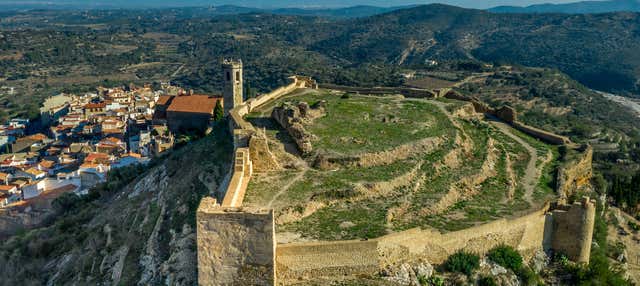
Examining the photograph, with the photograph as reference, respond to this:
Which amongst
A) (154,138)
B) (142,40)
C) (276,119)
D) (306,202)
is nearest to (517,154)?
(276,119)

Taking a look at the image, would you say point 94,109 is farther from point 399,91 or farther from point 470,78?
point 470,78

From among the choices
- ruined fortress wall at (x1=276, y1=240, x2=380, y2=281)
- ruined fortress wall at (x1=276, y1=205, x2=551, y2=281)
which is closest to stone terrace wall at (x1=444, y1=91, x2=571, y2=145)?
ruined fortress wall at (x1=276, y1=205, x2=551, y2=281)

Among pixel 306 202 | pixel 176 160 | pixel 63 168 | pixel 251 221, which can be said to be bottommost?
pixel 63 168

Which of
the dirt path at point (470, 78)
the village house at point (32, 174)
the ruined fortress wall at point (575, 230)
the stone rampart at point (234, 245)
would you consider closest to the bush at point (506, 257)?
the ruined fortress wall at point (575, 230)

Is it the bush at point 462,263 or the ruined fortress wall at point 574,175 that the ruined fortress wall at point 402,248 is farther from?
the ruined fortress wall at point 574,175

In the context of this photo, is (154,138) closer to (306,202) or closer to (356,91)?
(356,91)

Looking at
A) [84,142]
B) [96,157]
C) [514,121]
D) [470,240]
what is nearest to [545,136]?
[514,121]

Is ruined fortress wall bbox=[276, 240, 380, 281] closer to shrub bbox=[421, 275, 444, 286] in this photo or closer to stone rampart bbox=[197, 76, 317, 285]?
stone rampart bbox=[197, 76, 317, 285]
